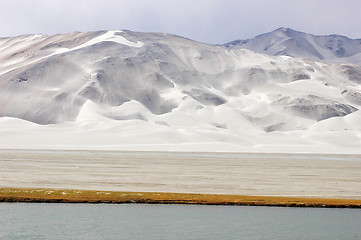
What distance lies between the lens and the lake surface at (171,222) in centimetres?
2494

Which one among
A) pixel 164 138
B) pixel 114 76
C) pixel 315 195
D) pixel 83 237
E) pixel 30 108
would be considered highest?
pixel 114 76

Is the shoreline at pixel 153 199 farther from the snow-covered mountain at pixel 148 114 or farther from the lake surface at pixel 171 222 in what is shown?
the snow-covered mountain at pixel 148 114

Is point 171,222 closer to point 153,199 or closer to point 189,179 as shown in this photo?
point 153,199

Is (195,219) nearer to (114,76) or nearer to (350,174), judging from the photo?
A: (350,174)

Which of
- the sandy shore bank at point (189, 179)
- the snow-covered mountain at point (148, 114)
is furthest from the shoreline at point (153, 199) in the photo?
the snow-covered mountain at point (148, 114)

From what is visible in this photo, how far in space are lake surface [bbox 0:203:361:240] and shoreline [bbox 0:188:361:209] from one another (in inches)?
39.1

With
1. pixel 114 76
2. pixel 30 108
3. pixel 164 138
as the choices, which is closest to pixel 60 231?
pixel 164 138

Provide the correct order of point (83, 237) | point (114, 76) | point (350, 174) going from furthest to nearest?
point (114, 76)
point (350, 174)
point (83, 237)

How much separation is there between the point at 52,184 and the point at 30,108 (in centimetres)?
13254

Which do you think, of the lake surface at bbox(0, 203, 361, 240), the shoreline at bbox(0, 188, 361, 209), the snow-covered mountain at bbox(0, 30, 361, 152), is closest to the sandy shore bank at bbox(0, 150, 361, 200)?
the shoreline at bbox(0, 188, 361, 209)

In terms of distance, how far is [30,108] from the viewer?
168 meters

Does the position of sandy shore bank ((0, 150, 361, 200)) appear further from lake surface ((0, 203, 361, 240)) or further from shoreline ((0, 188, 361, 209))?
lake surface ((0, 203, 361, 240))

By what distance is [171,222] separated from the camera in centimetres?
2756

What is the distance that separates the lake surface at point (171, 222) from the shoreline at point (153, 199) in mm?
993
